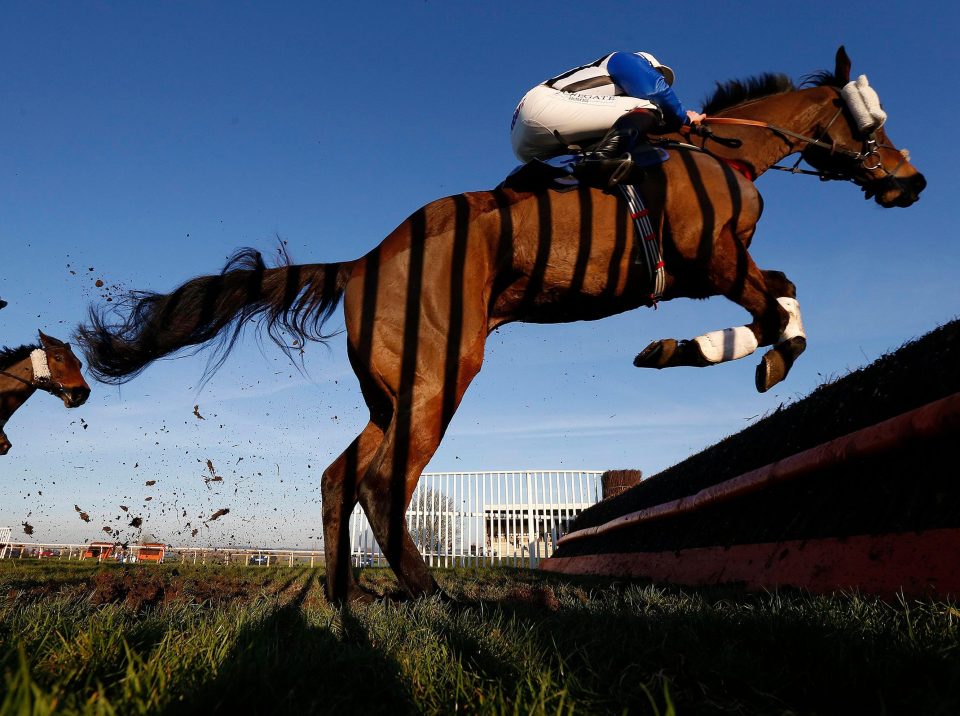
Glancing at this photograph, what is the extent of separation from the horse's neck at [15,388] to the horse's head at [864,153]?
797cm

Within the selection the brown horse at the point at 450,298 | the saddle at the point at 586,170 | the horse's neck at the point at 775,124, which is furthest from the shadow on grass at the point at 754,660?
the horse's neck at the point at 775,124

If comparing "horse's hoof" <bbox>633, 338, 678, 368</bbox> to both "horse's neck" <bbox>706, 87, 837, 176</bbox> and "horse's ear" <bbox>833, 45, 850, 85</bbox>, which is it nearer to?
"horse's neck" <bbox>706, 87, 837, 176</bbox>

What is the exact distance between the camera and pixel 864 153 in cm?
406

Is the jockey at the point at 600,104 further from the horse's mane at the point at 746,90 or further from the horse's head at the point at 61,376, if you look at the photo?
the horse's head at the point at 61,376

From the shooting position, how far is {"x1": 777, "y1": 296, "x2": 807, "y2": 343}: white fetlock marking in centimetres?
329

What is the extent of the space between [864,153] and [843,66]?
0.64 metres

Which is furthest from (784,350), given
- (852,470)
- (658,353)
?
(852,470)

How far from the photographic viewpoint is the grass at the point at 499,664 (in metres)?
0.94

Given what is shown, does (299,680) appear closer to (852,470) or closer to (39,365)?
(852,470)

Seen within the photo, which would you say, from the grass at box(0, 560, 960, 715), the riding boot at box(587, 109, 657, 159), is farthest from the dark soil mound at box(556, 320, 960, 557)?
the riding boot at box(587, 109, 657, 159)

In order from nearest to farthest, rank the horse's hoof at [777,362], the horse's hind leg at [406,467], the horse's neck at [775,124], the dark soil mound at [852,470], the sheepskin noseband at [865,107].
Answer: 1. the dark soil mound at [852,470]
2. the horse's hind leg at [406,467]
3. the horse's hoof at [777,362]
4. the horse's neck at [775,124]
5. the sheepskin noseband at [865,107]

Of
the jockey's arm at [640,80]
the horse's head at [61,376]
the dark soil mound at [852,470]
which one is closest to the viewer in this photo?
the dark soil mound at [852,470]

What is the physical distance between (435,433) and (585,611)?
1179mm

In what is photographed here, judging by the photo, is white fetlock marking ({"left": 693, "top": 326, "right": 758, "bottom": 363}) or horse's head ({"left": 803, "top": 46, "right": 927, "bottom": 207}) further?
horse's head ({"left": 803, "top": 46, "right": 927, "bottom": 207})
